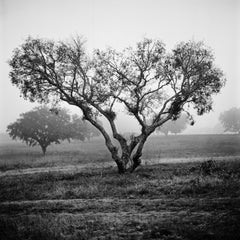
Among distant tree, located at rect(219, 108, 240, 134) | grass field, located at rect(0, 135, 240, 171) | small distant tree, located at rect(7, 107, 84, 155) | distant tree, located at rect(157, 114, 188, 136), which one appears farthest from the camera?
distant tree, located at rect(219, 108, 240, 134)

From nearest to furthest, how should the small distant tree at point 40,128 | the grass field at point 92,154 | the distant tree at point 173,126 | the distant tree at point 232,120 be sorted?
1. the grass field at point 92,154
2. the small distant tree at point 40,128
3. the distant tree at point 173,126
4. the distant tree at point 232,120

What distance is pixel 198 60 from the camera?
23.5 m

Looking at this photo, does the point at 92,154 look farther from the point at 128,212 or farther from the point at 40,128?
the point at 128,212

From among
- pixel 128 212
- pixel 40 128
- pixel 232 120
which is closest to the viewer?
pixel 128 212

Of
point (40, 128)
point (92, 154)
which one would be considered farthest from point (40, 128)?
point (92, 154)

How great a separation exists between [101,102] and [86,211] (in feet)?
47.1

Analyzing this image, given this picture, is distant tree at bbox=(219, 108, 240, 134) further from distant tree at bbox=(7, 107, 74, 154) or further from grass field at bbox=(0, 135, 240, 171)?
distant tree at bbox=(7, 107, 74, 154)

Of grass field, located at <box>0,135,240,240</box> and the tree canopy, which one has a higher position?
the tree canopy

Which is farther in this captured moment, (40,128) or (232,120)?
(232,120)

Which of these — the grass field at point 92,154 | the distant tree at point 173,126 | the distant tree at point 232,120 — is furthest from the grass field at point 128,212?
the distant tree at point 232,120

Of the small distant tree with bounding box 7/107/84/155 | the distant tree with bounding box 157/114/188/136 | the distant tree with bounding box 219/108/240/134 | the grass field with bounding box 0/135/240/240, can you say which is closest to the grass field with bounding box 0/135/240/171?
the small distant tree with bounding box 7/107/84/155

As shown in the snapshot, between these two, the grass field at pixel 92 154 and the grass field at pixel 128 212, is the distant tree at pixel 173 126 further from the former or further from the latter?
the grass field at pixel 128 212

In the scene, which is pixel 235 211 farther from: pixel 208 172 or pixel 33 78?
pixel 33 78

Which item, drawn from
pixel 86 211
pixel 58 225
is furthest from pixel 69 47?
pixel 58 225
